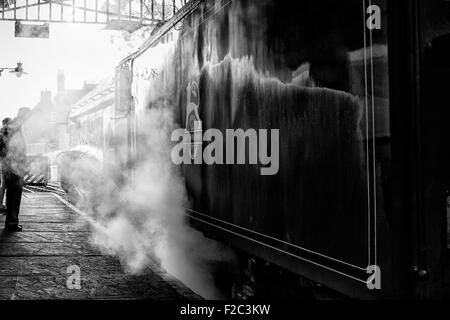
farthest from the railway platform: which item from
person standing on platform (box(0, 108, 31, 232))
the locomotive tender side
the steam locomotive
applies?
the steam locomotive

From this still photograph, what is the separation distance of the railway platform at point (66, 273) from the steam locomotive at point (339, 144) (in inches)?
52.8

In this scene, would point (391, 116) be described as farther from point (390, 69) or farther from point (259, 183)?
point (259, 183)

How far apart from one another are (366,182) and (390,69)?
0.56 meters

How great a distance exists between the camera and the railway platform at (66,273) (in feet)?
17.7

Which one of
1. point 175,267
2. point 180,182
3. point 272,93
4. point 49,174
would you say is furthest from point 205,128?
point 49,174

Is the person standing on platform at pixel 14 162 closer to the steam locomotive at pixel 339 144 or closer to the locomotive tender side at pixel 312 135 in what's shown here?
the locomotive tender side at pixel 312 135

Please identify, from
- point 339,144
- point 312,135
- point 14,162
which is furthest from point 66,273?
point 339,144

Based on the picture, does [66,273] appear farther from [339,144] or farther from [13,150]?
[339,144]

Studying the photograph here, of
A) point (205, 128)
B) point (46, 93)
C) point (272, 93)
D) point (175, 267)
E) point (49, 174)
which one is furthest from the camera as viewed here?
point (46, 93)

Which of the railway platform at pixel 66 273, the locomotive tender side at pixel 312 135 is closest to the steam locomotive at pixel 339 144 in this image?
the locomotive tender side at pixel 312 135

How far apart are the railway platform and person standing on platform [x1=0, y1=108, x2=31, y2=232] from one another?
414 millimetres

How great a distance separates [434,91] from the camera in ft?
8.41

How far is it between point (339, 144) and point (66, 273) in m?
4.29
